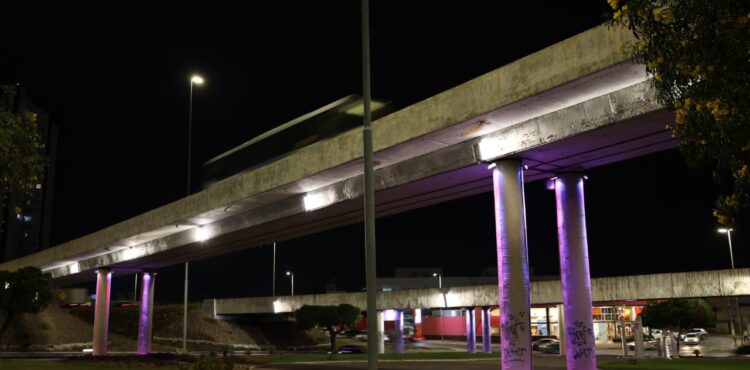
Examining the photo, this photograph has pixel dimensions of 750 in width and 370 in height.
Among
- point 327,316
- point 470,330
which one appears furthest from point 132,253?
point 470,330

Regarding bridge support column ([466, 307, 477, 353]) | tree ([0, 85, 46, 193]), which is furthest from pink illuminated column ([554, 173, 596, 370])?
bridge support column ([466, 307, 477, 353])

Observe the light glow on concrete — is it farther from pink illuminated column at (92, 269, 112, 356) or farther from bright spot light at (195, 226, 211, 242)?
pink illuminated column at (92, 269, 112, 356)

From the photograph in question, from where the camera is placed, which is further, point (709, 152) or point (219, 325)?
point (219, 325)

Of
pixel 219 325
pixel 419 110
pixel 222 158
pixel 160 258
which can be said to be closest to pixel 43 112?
pixel 219 325

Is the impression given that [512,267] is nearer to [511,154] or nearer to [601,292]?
[511,154]

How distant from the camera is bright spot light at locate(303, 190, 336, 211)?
24916mm

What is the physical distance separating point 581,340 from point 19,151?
585 inches

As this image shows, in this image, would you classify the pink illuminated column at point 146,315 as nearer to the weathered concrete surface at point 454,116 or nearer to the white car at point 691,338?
the weathered concrete surface at point 454,116

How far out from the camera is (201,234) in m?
34.9

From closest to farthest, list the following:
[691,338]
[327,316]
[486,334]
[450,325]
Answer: [327,316], [486,334], [691,338], [450,325]

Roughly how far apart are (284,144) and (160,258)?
2168 cm

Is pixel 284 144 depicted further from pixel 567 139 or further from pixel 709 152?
pixel 709 152

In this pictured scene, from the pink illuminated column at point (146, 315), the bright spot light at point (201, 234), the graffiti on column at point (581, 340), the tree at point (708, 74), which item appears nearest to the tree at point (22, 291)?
the pink illuminated column at point (146, 315)

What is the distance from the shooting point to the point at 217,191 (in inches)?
1152
